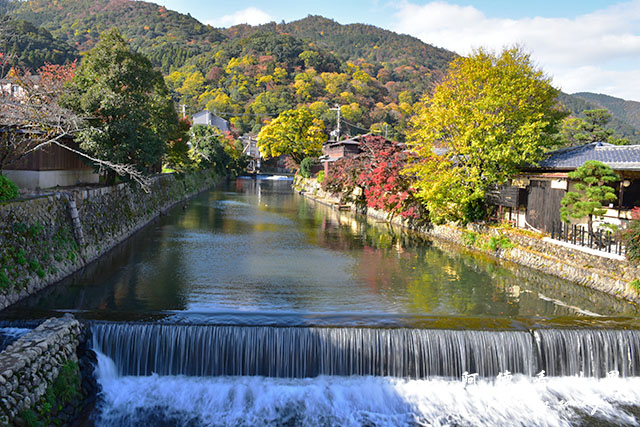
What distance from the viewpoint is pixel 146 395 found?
34.8 ft

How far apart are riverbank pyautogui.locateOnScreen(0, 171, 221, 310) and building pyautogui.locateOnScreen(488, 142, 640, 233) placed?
19.2 meters

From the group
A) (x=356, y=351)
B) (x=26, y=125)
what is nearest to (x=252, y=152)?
(x=26, y=125)

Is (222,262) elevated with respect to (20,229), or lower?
lower

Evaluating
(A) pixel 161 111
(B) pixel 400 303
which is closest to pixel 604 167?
(B) pixel 400 303

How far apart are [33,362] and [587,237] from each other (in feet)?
62.2

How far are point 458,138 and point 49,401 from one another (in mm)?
20732

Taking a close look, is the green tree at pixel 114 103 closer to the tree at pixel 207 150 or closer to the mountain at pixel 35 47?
the tree at pixel 207 150

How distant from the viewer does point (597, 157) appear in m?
19.6

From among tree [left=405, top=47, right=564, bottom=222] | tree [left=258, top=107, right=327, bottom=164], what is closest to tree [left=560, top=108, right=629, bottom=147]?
tree [left=405, top=47, right=564, bottom=222]

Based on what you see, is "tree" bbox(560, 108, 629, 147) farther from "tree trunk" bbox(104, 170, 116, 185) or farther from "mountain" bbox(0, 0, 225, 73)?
"mountain" bbox(0, 0, 225, 73)

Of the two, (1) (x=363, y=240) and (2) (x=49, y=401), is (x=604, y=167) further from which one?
(2) (x=49, y=401)

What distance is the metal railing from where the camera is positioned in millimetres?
16797

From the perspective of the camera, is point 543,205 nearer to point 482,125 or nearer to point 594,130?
point 482,125

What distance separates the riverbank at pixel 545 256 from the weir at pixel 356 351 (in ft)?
15.2
